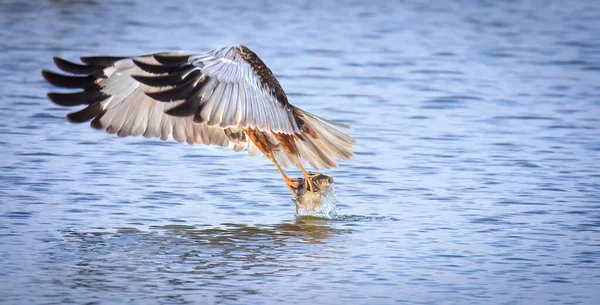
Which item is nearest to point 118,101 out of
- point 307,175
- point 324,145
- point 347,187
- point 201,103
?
point 201,103

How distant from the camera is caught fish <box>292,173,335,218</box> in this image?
8.66 meters

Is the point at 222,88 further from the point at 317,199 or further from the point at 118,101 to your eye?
the point at 317,199

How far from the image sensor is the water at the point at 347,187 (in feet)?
22.7

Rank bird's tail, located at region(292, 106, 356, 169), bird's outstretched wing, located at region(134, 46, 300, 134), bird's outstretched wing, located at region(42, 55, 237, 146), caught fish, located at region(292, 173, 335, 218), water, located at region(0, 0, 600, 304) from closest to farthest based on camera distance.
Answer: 1. water, located at region(0, 0, 600, 304)
2. bird's outstretched wing, located at region(134, 46, 300, 134)
3. bird's outstretched wing, located at region(42, 55, 237, 146)
4. caught fish, located at region(292, 173, 335, 218)
5. bird's tail, located at region(292, 106, 356, 169)

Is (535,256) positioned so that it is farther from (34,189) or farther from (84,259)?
(34,189)

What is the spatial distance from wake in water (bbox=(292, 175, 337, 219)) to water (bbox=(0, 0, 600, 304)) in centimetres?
12

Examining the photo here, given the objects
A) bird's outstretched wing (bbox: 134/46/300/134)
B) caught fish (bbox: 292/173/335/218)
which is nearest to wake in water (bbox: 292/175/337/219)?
caught fish (bbox: 292/173/335/218)

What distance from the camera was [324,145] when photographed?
895cm

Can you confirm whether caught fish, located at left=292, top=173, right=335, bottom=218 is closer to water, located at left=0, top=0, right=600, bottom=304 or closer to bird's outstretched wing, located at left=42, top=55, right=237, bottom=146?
water, located at left=0, top=0, right=600, bottom=304

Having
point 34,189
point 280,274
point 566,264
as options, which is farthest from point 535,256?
point 34,189

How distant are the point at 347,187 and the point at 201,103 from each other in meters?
2.14

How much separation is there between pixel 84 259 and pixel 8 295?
812 mm

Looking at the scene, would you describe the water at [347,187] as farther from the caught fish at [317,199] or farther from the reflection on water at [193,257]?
the caught fish at [317,199]

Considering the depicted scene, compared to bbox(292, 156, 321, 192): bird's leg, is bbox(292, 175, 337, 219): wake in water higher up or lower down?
lower down
